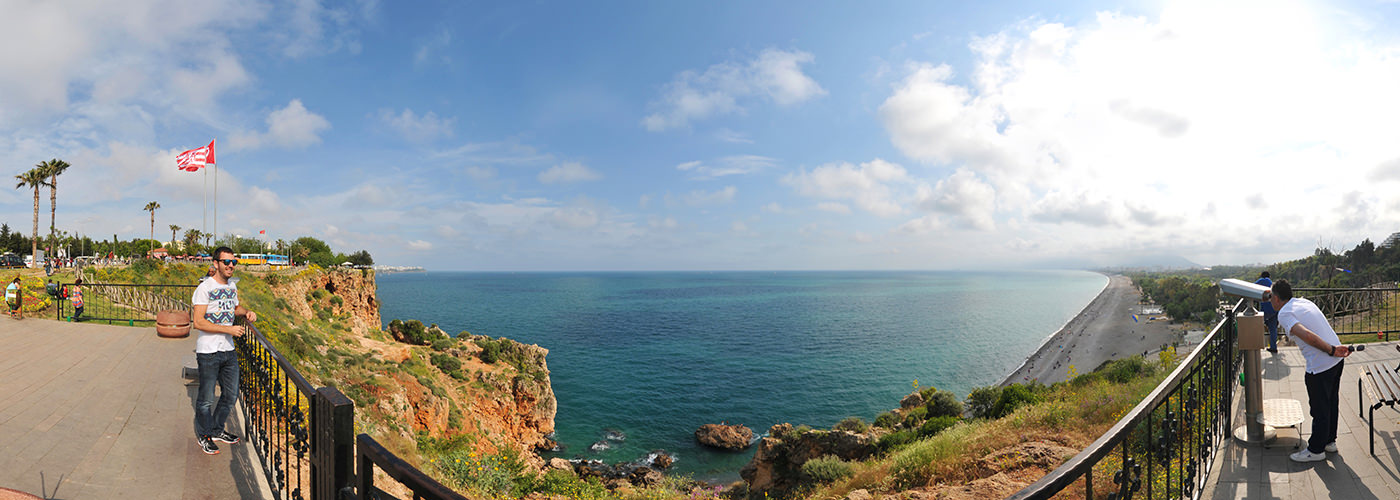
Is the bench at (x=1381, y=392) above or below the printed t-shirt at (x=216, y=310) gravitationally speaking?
below

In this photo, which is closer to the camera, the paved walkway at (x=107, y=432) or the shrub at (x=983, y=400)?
the paved walkway at (x=107, y=432)

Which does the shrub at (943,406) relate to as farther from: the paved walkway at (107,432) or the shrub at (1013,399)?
the paved walkway at (107,432)

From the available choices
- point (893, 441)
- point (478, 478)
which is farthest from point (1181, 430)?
point (893, 441)

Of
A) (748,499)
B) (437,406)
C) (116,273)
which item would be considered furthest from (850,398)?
(116,273)

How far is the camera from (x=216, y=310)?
5301 millimetres

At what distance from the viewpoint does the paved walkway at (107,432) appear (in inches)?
193

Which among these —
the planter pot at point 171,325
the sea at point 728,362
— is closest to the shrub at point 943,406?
the sea at point 728,362

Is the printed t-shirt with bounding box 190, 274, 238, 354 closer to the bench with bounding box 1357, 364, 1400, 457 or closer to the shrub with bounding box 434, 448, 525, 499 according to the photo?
the shrub with bounding box 434, 448, 525, 499

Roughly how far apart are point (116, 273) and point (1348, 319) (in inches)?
1879

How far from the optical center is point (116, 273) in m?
24.1

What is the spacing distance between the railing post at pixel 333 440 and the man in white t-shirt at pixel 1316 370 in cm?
745

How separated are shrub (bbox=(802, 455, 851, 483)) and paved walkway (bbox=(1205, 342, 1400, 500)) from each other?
998 centimetres

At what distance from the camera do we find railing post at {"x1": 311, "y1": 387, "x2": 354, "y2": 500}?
292 centimetres

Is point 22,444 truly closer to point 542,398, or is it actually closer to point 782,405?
point 542,398
